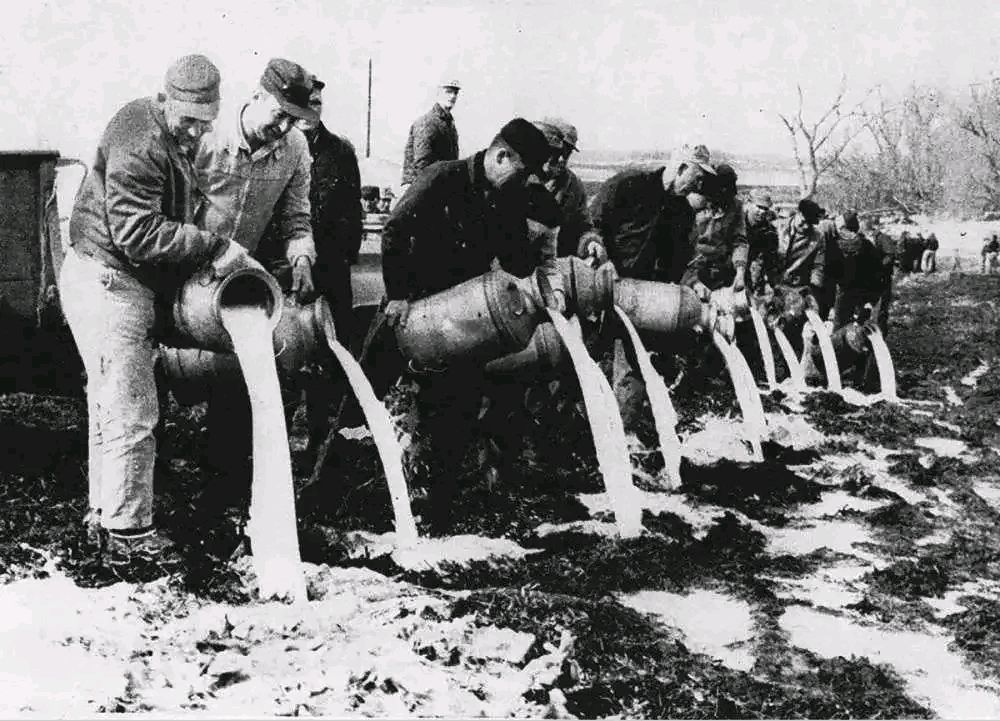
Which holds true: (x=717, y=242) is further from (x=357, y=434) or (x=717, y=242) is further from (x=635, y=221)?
(x=357, y=434)

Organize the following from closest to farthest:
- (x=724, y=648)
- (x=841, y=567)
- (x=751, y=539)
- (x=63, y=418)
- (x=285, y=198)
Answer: (x=724, y=648) < (x=285, y=198) < (x=841, y=567) < (x=751, y=539) < (x=63, y=418)

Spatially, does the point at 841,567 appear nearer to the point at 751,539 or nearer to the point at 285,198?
the point at 751,539

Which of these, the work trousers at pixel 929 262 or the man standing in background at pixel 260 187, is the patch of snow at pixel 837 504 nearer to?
the man standing in background at pixel 260 187

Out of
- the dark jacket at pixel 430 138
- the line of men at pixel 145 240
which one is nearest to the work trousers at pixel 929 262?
the dark jacket at pixel 430 138

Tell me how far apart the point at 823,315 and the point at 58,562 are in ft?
32.9

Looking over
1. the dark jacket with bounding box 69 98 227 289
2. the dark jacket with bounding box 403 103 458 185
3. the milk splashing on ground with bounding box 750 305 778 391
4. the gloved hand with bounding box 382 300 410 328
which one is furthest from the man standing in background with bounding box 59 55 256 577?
the milk splashing on ground with bounding box 750 305 778 391

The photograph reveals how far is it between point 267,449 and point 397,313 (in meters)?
1.37

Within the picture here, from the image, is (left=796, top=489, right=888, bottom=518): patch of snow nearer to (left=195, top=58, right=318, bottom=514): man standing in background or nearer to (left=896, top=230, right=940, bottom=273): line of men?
(left=195, top=58, right=318, bottom=514): man standing in background

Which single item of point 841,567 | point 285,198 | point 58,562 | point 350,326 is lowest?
point 841,567

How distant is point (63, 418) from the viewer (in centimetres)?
823

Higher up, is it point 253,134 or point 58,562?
point 253,134

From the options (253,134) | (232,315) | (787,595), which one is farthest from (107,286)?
(787,595)

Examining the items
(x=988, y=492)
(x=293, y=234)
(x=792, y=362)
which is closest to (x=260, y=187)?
(x=293, y=234)

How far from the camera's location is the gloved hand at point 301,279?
5734 mm
